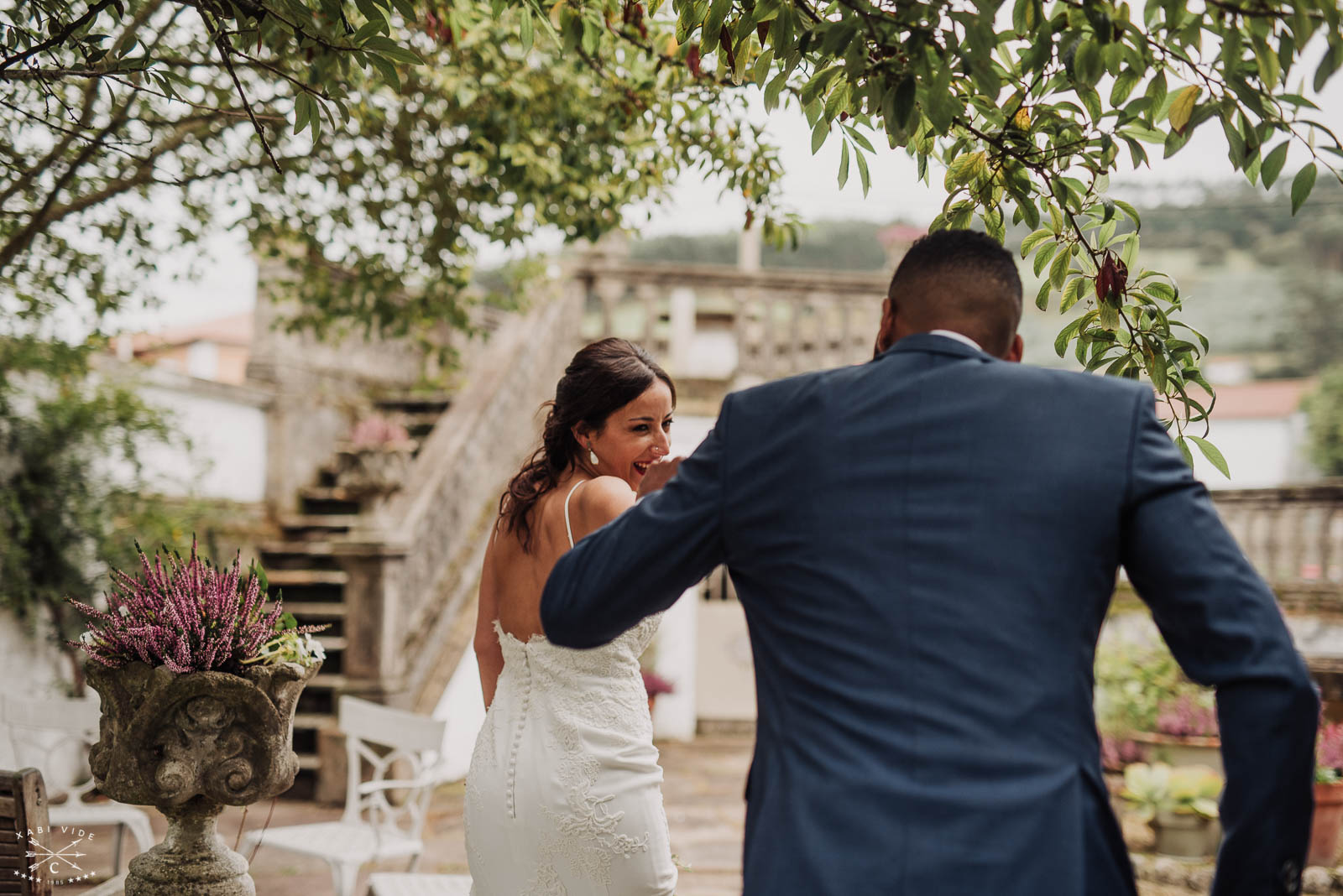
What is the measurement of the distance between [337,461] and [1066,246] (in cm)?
797

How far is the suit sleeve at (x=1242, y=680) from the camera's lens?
4.62 ft

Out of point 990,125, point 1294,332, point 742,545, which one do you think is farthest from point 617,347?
point 1294,332

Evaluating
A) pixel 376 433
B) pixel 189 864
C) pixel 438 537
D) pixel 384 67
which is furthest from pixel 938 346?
pixel 376 433

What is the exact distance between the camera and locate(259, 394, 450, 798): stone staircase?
7.92 meters

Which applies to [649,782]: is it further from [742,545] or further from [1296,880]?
[1296,880]

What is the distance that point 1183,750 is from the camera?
24.1 feet

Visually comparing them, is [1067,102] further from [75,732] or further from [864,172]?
[75,732]

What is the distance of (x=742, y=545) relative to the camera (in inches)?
66.0

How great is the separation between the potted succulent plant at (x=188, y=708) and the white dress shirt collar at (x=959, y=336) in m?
1.99

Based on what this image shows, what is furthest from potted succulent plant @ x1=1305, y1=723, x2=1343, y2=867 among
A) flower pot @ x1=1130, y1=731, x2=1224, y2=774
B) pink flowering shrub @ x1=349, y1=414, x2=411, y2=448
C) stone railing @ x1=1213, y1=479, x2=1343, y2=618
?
pink flowering shrub @ x1=349, y1=414, x2=411, y2=448

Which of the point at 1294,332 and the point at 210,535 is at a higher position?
the point at 1294,332

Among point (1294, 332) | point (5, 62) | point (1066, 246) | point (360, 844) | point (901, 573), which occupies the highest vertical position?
point (1294, 332)

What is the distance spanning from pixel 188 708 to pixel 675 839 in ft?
15.2

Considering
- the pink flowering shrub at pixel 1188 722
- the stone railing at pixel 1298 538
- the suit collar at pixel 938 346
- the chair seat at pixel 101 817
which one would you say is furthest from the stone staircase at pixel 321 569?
the stone railing at pixel 1298 538
